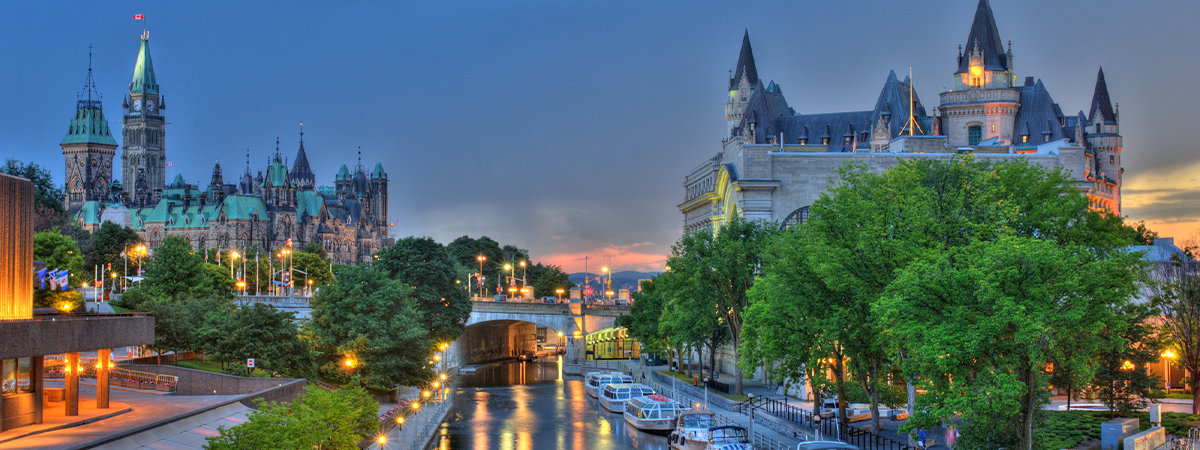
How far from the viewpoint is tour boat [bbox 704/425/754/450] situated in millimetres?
42606

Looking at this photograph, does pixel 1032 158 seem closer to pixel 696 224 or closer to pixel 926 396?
pixel 696 224

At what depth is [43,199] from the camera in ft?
419

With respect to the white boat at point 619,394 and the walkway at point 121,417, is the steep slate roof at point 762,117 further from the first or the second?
the walkway at point 121,417

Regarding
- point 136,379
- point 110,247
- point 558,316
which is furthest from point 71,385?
point 110,247

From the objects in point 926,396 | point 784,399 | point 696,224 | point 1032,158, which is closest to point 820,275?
point 926,396

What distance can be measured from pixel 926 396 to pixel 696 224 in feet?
202

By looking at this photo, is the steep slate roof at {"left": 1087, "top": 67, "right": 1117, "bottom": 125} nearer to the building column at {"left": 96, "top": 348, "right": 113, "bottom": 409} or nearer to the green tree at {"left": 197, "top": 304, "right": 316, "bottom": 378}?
the green tree at {"left": 197, "top": 304, "right": 316, "bottom": 378}

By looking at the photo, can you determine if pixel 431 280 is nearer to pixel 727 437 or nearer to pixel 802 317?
pixel 727 437

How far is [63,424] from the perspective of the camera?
34.2m

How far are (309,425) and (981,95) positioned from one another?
107561 mm

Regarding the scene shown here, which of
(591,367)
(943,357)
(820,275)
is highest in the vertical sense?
(820,275)

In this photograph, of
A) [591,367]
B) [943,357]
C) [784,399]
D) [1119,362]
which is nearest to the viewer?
[943,357]

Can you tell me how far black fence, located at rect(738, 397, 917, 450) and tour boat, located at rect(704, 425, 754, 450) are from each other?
49.6 inches

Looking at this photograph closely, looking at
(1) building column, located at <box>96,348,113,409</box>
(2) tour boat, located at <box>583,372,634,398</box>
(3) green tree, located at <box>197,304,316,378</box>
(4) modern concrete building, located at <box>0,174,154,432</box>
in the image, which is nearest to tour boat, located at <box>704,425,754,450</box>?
(3) green tree, located at <box>197,304,316,378</box>
